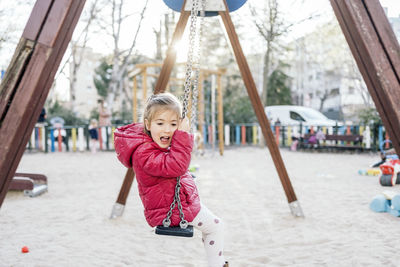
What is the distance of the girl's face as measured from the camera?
2012mm

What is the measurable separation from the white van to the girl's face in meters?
13.3

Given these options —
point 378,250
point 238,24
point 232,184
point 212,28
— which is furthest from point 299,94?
point 378,250

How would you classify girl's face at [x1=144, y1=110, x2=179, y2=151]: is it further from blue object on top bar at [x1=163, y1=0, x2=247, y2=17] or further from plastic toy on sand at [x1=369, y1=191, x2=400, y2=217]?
plastic toy on sand at [x1=369, y1=191, x2=400, y2=217]

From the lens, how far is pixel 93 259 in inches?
113

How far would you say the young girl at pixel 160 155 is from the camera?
1.93m

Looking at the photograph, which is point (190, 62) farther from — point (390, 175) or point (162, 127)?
point (390, 175)

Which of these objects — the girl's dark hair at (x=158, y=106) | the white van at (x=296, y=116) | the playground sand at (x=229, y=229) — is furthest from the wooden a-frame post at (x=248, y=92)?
the white van at (x=296, y=116)

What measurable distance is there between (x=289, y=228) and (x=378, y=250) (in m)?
0.91

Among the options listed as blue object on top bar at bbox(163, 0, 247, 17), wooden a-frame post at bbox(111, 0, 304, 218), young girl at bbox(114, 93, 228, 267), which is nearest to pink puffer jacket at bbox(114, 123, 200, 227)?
young girl at bbox(114, 93, 228, 267)

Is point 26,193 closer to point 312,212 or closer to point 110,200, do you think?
point 110,200

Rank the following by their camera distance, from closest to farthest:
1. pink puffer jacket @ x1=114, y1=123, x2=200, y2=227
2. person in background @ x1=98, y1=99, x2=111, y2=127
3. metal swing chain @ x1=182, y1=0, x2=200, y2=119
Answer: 1. pink puffer jacket @ x1=114, y1=123, x2=200, y2=227
2. metal swing chain @ x1=182, y1=0, x2=200, y2=119
3. person in background @ x1=98, y1=99, x2=111, y2=127

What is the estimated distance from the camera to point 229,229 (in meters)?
3.71

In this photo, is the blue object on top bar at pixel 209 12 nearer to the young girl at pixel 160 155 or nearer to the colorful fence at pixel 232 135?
the young girl at pixel 160 155

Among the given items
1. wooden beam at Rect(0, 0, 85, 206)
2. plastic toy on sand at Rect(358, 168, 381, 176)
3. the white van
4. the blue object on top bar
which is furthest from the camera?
the white van
